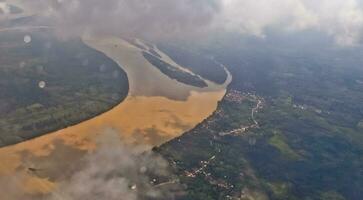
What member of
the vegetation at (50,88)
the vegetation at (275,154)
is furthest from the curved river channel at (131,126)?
the vegetation at (275,154)

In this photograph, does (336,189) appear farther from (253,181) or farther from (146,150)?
(146,150)

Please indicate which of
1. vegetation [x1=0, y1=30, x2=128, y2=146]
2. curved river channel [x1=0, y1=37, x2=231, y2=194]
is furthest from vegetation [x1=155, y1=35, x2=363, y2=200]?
vegetation [x1=0, y1=30, x2=128, y2=146]

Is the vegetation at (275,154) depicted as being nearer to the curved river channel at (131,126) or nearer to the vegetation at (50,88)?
the curved river channel at (131,126)

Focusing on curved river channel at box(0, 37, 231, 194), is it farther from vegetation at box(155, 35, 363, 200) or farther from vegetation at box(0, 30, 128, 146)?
vegetation at box(155, 35, 363, 200)

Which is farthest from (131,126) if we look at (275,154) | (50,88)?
(275,154)

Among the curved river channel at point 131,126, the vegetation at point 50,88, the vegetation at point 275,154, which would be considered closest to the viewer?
the curved river channel at point 131,126

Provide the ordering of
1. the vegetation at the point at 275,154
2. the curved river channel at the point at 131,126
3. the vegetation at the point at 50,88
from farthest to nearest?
the vegetation at the point at 50,88 < the vegetation at the point at 275,154 < the curved river channel at the point at 131,126

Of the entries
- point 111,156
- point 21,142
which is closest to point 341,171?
point 111,156
